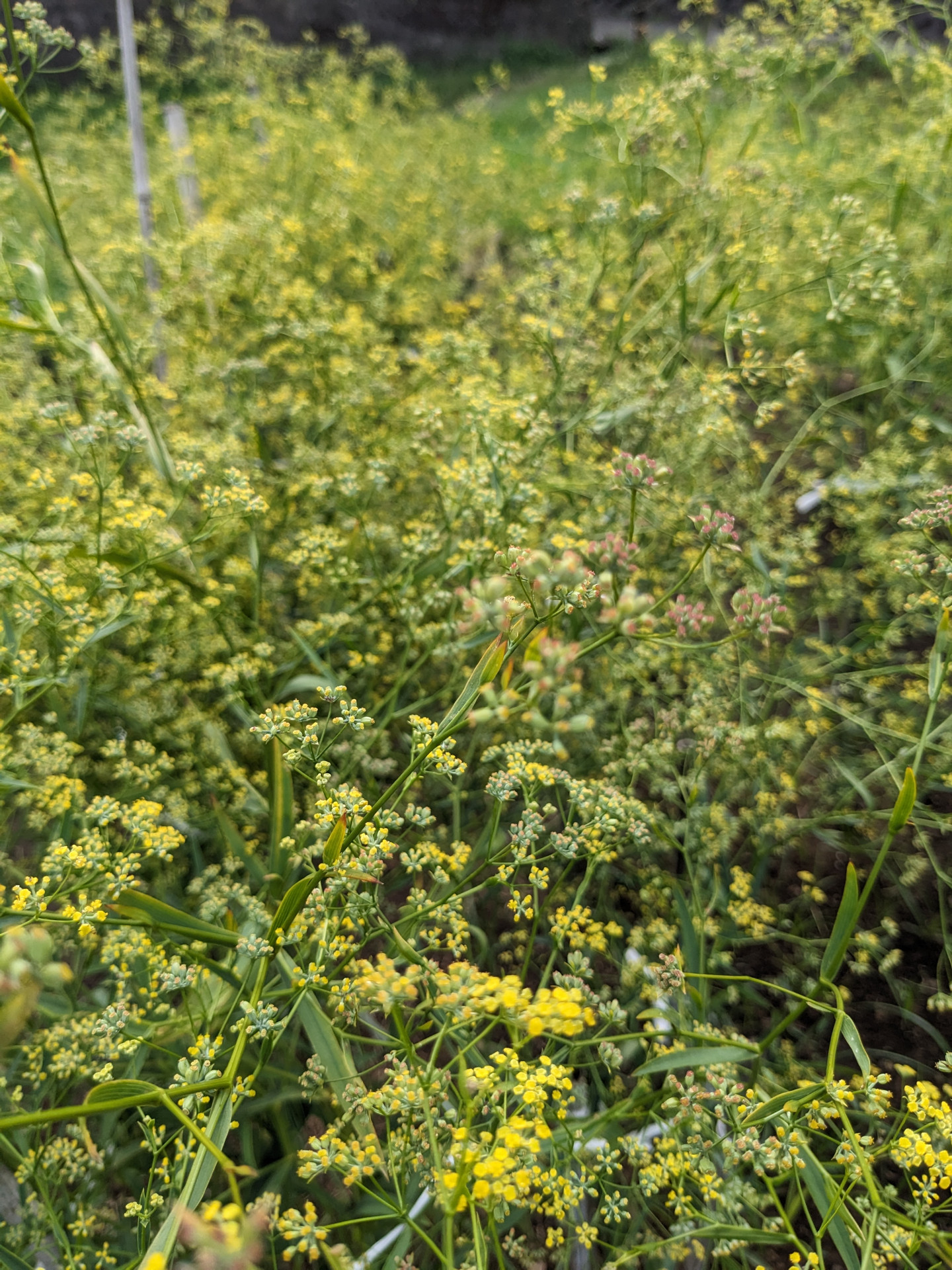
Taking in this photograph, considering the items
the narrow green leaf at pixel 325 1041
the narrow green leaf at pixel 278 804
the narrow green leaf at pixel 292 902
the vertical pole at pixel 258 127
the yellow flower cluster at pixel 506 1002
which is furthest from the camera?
the vertical pole at pixel 258 127

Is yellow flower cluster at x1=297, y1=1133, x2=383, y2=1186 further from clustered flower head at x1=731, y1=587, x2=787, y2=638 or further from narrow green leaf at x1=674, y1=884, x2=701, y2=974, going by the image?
clustered flower head at x1=731, y1=587, x2=787, y2=638

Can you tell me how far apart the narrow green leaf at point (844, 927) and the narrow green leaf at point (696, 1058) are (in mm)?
200

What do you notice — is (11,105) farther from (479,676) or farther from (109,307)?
(479,676)

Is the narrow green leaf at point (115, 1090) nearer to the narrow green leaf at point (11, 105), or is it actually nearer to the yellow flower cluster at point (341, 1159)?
the yellow flower cluster at point (341, 1159)

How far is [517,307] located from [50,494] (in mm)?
2395

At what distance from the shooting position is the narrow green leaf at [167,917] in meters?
1.13

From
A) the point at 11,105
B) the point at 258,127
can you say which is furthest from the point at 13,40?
the point at 258,127

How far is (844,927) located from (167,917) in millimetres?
1117

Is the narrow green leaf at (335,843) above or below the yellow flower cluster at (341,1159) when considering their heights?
above

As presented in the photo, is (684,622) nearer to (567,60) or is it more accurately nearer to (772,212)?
(772,212)

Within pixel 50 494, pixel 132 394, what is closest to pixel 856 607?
pixel 132 394

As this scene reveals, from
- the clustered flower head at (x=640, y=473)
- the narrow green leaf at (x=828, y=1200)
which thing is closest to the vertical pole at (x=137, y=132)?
the clustered flower head at (x=640, y=473)

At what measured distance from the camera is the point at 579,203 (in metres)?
2.36

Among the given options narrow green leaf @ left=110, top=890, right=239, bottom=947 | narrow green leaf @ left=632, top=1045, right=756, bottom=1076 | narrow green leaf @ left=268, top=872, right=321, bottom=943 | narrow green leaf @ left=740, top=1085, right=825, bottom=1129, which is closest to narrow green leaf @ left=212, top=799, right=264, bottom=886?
narrow green leaf @ left=110, top=890, right=239, bottom=947
